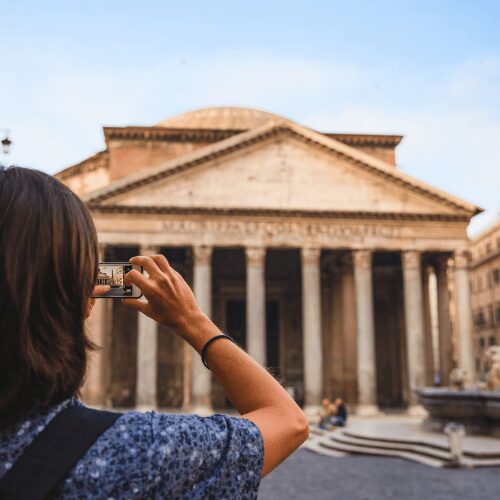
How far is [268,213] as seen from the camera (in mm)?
25516

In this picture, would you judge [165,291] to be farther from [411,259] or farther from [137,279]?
[411,259]

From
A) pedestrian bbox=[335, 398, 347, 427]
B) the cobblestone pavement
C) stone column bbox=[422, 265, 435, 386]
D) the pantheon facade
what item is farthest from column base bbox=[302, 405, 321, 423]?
the cobblestone pavement

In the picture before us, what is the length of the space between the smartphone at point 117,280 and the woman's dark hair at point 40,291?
16 centimetres

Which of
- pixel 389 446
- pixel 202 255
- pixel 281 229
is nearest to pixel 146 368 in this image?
pixel 202 255

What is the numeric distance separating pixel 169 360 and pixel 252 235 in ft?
27.5

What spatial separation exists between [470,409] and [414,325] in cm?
990

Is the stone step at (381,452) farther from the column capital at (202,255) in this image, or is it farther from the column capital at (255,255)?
the column capital at (202,255)

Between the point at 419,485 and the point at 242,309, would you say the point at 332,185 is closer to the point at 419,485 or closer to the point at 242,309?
the point at 242,309

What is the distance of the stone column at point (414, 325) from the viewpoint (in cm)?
2522

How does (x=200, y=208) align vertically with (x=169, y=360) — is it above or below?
above

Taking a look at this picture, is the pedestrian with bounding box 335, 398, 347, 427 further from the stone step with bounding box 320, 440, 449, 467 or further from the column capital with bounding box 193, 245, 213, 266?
the column capital with bounding box 193, 245, 213, 266

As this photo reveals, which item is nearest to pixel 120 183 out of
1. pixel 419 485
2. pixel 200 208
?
pixel 200 208

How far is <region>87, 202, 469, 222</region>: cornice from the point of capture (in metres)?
25.0

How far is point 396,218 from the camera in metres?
26.1
